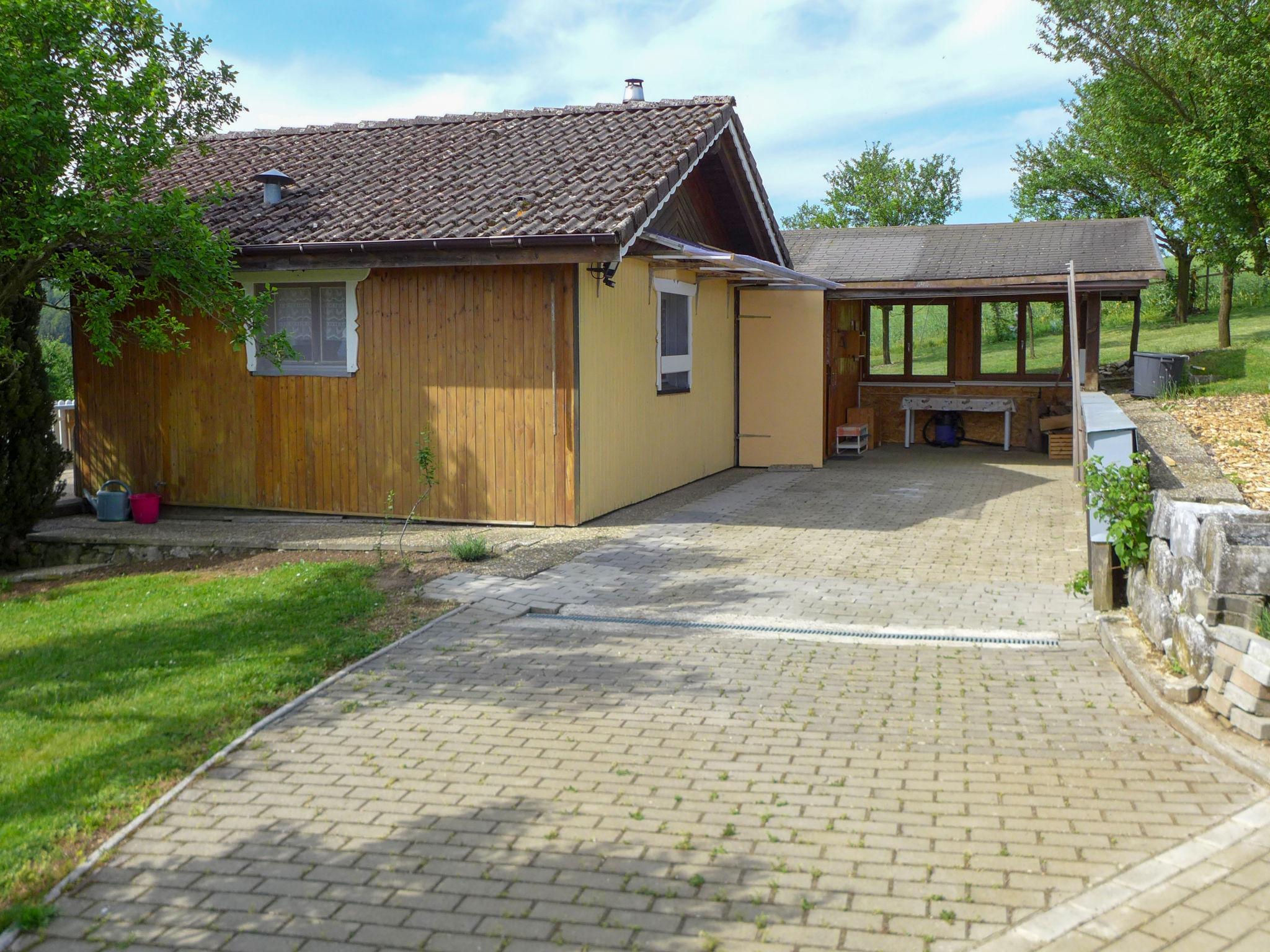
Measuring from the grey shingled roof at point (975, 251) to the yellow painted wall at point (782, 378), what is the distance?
2.75m

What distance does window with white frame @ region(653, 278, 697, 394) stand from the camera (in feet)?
46.0

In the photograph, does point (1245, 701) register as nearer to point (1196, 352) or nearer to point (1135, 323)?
point (1135, 323)

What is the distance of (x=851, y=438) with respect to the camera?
19453 mm

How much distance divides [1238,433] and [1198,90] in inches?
488

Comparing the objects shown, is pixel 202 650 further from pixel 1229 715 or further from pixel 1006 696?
pixel 1229 715

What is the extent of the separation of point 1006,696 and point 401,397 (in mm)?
7662

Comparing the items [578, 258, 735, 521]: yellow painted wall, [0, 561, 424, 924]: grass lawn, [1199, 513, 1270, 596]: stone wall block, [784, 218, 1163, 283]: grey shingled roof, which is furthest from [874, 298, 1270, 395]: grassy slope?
[0, 561, 424, 924]: grass lawn

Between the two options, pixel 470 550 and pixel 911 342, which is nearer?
pixel 470 550

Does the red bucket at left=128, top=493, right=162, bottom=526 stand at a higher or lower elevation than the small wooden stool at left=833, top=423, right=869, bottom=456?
lower

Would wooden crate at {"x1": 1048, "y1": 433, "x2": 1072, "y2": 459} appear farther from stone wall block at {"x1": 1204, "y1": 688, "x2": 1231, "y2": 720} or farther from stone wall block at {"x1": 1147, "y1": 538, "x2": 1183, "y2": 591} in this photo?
stone wall block at {"x1": 1204, "y1": 688, "x2": 1231, "y2": 720}

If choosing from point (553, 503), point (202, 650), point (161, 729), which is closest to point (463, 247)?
point (553, 503)

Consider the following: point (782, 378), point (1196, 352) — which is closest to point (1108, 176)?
point (1196, 352)

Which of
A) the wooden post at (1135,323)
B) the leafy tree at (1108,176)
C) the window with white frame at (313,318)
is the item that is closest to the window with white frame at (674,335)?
the window with white frame at (313,318)

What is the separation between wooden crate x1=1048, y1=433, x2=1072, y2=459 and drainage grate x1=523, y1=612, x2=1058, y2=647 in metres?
11.7
